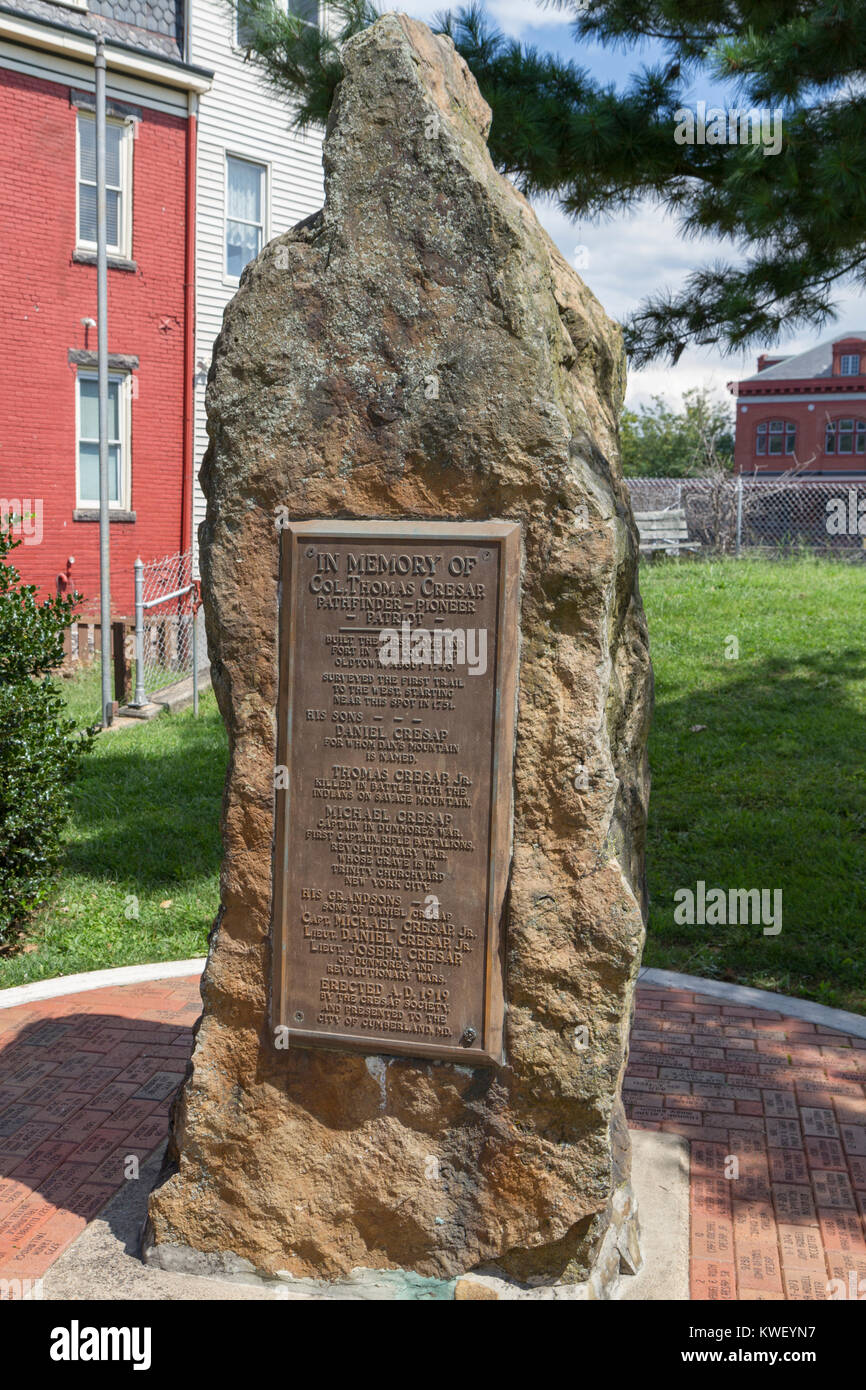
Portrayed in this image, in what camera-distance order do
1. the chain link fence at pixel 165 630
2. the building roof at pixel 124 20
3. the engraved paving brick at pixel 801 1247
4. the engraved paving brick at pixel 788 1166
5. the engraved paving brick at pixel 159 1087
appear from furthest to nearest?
1. the building roof at pixel 124 20
2. the chain link fence at pixel 165 630
3. the engraved paving brick at pixel 159 1087
4. the engraved paving brick at pixel 788 1166
5. the engraved paving brick at pixel 801 1247

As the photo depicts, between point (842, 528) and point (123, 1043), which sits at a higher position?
point (842, 528)

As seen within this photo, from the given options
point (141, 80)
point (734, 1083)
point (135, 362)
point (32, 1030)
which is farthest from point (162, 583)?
point (734, 1083)

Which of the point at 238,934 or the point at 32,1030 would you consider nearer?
the point at 238,934

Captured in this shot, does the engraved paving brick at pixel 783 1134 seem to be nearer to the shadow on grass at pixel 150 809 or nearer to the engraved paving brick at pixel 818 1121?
the engraved paving brick at pixel 818 1121

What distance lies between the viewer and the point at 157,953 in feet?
21.3

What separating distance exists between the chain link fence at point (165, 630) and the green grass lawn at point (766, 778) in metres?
4.68

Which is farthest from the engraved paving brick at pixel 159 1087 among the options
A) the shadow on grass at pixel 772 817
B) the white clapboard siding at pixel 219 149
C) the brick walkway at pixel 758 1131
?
the white clapboard siding at pixel 219 149

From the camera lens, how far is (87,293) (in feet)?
51.4

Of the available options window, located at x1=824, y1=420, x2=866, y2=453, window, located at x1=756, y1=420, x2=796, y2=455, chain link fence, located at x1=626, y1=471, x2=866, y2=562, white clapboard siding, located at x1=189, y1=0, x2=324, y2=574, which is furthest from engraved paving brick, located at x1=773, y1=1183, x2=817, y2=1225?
window, located at x1=756, y1=420, x2=796, y2=455

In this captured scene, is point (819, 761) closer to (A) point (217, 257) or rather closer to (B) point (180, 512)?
(B) point (180, 512)

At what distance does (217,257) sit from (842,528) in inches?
441

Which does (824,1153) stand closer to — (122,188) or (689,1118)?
(689,1118)

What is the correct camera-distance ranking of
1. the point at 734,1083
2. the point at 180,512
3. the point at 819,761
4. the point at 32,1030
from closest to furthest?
the point at 734,1083, the point at 32,1030, the point at 819,761, the point at 180,512

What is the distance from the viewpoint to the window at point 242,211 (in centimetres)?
1747
